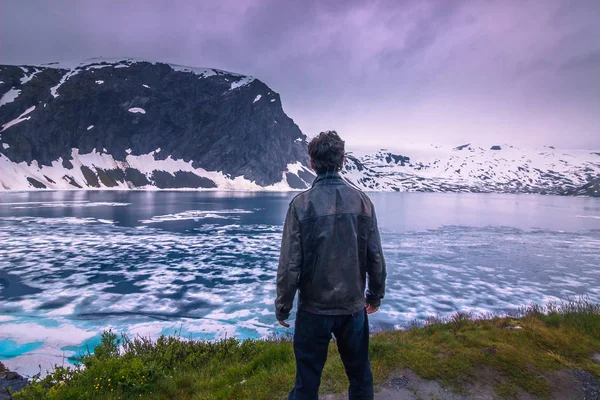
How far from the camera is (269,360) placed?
6.83 meters

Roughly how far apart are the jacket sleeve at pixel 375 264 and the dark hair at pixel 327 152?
0.73m

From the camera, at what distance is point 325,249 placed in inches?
148

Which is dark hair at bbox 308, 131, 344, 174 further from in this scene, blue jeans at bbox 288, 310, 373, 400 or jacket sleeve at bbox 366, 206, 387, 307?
blue jeans at bbox 288, 310, 373, 400

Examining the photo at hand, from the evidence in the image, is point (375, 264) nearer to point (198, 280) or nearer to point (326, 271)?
point (326, 271)

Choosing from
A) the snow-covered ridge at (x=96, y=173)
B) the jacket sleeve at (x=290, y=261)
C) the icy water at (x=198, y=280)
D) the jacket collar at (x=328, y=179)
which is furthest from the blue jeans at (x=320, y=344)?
the snow-covered ridge at (x=96, y=173)

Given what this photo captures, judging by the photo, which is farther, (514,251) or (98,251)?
(514,251)

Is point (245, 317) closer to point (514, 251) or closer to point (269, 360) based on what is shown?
point (269, 360)

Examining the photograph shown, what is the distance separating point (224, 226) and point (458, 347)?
33.2 meters

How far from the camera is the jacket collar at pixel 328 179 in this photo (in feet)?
12.9

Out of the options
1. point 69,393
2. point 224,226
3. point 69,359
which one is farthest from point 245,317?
point 224,226

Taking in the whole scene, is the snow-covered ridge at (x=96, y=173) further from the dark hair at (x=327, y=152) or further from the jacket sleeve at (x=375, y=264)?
the jacket sleeve at (x=375, y=264)

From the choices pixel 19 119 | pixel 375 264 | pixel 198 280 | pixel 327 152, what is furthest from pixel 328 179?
pixel 19 119

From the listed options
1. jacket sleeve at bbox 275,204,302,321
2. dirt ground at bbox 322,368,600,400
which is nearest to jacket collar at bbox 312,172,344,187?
jacket sleeve at bbox 275,204,302,321

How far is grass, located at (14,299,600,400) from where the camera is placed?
551 centimetres
